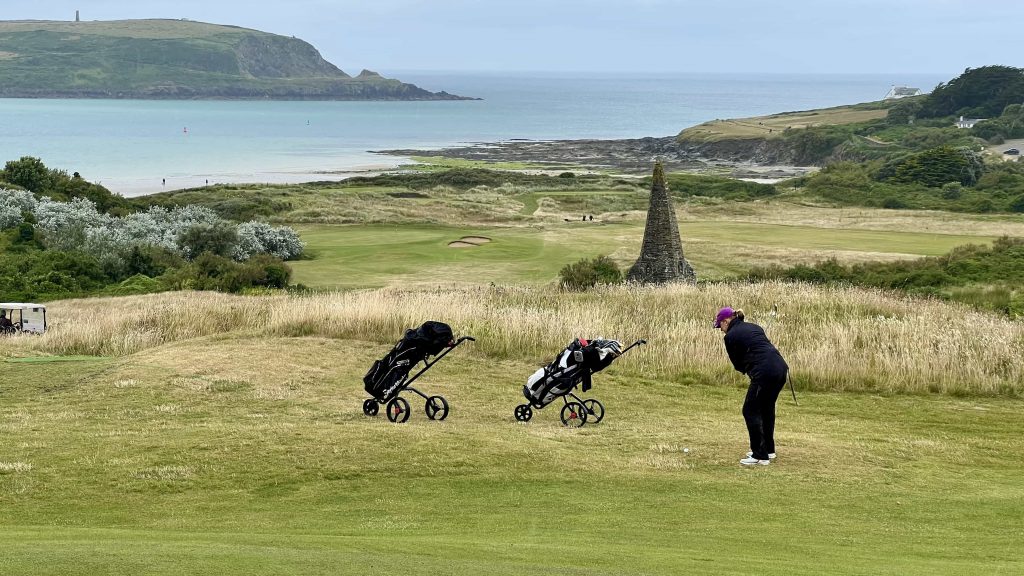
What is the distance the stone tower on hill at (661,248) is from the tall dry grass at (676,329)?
6.74 metres

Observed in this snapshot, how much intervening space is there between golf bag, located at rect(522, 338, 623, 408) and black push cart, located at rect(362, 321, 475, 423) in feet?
3.41

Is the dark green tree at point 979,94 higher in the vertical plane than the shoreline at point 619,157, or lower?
higher

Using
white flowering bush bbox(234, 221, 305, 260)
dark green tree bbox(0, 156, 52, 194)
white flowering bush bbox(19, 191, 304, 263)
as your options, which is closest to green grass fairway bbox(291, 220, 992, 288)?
white flowering bush bbox(234, 221, 305, 260)

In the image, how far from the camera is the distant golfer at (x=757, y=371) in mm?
10234

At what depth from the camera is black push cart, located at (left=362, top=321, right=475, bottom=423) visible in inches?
466

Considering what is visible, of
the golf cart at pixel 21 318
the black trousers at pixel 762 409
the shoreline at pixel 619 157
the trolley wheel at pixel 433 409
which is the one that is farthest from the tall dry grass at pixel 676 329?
the shoreline at pixel 619 157

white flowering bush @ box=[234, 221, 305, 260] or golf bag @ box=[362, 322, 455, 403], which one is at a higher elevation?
golf bag @ box=[362, 322, 455, 403]

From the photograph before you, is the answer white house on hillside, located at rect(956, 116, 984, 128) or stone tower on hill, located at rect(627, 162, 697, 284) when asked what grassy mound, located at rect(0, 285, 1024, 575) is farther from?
white house on hillside, located at rect(956, 116, 984, 128)

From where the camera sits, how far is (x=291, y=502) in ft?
30.9

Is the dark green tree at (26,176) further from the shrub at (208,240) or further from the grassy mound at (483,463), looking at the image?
the grassy mound at (483,463)

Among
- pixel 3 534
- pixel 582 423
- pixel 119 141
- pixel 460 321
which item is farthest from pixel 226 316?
pixel 119 141

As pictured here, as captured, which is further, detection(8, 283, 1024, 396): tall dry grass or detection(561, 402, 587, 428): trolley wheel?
detection(8, 283, 1024, 396): tall dry grass

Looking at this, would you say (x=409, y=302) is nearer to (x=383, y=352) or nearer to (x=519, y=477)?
(x=383, y=352)

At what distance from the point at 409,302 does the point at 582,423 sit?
8929mm
